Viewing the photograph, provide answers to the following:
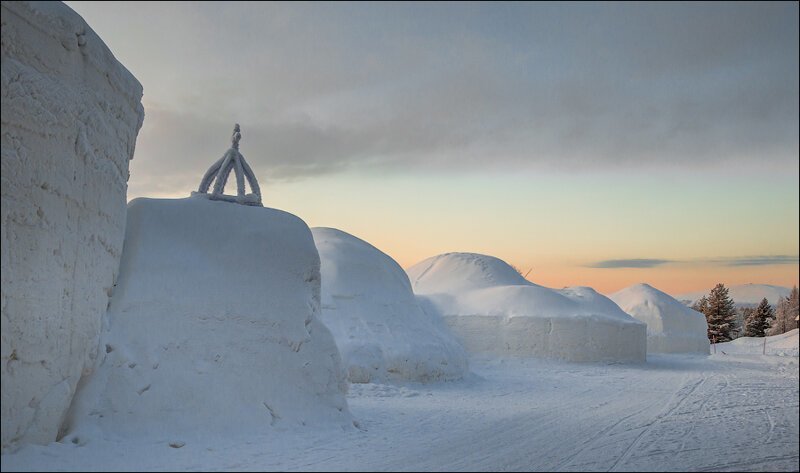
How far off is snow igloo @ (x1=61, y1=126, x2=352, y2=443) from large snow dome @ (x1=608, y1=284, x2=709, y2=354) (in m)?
29.6

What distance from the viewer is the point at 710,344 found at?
3381cm

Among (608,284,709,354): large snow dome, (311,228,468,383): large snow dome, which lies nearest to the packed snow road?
(311,228,468,383): large snow dome

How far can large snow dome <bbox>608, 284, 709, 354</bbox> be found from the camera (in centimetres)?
3441

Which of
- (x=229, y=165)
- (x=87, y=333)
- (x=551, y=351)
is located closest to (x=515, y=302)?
(x=551, y=351)

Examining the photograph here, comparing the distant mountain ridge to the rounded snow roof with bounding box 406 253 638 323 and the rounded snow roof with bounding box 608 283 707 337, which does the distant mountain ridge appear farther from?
the rounded snow roof with bounding box 608 283 707 337

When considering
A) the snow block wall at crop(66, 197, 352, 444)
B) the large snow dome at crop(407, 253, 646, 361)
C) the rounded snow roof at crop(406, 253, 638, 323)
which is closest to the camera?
the snow block wall at crop(66, 197, 352, 444)

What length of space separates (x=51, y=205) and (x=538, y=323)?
1895 cm

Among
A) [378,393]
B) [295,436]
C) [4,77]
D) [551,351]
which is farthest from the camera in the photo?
[551,351]

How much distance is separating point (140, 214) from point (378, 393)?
20.8 feet

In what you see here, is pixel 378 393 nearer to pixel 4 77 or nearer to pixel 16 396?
pixel 16 396

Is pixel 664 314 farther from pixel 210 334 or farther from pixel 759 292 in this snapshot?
pixel 210 334

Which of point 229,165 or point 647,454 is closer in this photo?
point 647,454

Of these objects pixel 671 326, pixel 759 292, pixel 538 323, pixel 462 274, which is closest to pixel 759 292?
pixel 759 292

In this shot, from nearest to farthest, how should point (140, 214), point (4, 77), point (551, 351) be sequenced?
point (4, 77), point (140, 214), point (551, 351)
